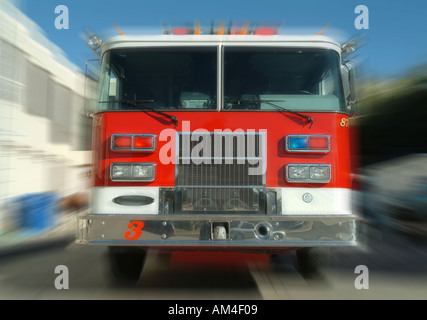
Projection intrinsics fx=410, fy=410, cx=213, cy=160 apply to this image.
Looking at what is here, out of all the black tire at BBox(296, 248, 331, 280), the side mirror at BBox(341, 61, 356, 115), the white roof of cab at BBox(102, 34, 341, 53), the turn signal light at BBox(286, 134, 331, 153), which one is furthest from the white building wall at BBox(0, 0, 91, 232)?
the side mirror at BBox(341, 61, 356, 115)

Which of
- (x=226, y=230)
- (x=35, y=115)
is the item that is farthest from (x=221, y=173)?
(x=35, y=115)

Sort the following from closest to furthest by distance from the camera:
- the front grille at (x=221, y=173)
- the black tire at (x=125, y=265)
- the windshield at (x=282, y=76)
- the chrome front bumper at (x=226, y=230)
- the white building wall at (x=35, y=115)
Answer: the chrome front bumper at (x=226, y=230) → the front grille at (x=221, y=173) → the windshield at (x=282, y=76) → the black tire at (x=125, y=265) → the white building wall at (x=35, y=115)

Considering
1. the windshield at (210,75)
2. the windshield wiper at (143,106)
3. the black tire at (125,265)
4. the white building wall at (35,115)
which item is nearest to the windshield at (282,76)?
the windshield at (210,75)

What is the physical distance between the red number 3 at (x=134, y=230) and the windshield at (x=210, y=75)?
121cm

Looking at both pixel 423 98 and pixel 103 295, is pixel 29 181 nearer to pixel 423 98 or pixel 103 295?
pixel 103 295

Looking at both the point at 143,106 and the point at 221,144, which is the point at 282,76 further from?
the point at 143,106

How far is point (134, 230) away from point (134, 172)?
0.57 m

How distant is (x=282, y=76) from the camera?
418cm

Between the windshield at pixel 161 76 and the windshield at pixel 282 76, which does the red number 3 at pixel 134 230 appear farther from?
the windshield at pixel 282 76

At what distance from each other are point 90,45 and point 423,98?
808cm

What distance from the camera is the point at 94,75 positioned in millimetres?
4570

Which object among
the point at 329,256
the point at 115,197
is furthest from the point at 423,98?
the point at 115,197

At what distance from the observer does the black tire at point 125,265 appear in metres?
4.48
